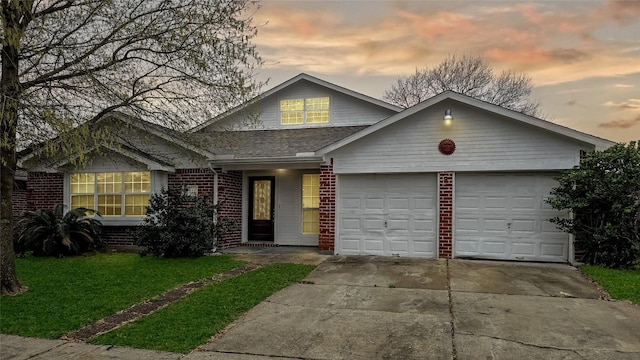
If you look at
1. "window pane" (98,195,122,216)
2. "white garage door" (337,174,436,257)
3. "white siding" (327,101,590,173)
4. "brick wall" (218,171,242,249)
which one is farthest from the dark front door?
"window pane" (98,195,122,216)

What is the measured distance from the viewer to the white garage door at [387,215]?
10.3 meters

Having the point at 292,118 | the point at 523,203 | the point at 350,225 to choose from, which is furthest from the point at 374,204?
the point at 292,118

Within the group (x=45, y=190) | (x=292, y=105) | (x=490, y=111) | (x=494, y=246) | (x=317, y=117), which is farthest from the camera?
(x=292, y=105)

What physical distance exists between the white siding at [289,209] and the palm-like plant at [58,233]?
5.15 metres

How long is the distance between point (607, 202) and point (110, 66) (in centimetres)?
1022

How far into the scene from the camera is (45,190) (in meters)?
12.5

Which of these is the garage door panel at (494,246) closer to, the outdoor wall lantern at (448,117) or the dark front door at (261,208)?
the outdoor wall lantern at (448,117)

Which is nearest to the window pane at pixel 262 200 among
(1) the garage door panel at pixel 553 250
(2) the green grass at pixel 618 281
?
(1) the garage door panel at pixel 553 250

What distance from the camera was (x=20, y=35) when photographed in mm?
5977

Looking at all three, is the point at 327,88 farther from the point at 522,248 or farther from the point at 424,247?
the point at 522,248

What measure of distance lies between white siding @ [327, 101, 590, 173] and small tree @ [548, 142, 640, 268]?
Answer: 2.33 ft

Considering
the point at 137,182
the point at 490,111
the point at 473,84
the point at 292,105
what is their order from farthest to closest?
the point at 473,84 < the point at 292,105 < the point at 137,182 < the point at 490,111

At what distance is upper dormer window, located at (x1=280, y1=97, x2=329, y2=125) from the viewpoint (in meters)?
13.8

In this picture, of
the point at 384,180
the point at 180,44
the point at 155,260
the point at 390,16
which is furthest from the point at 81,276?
the point at 390,16
